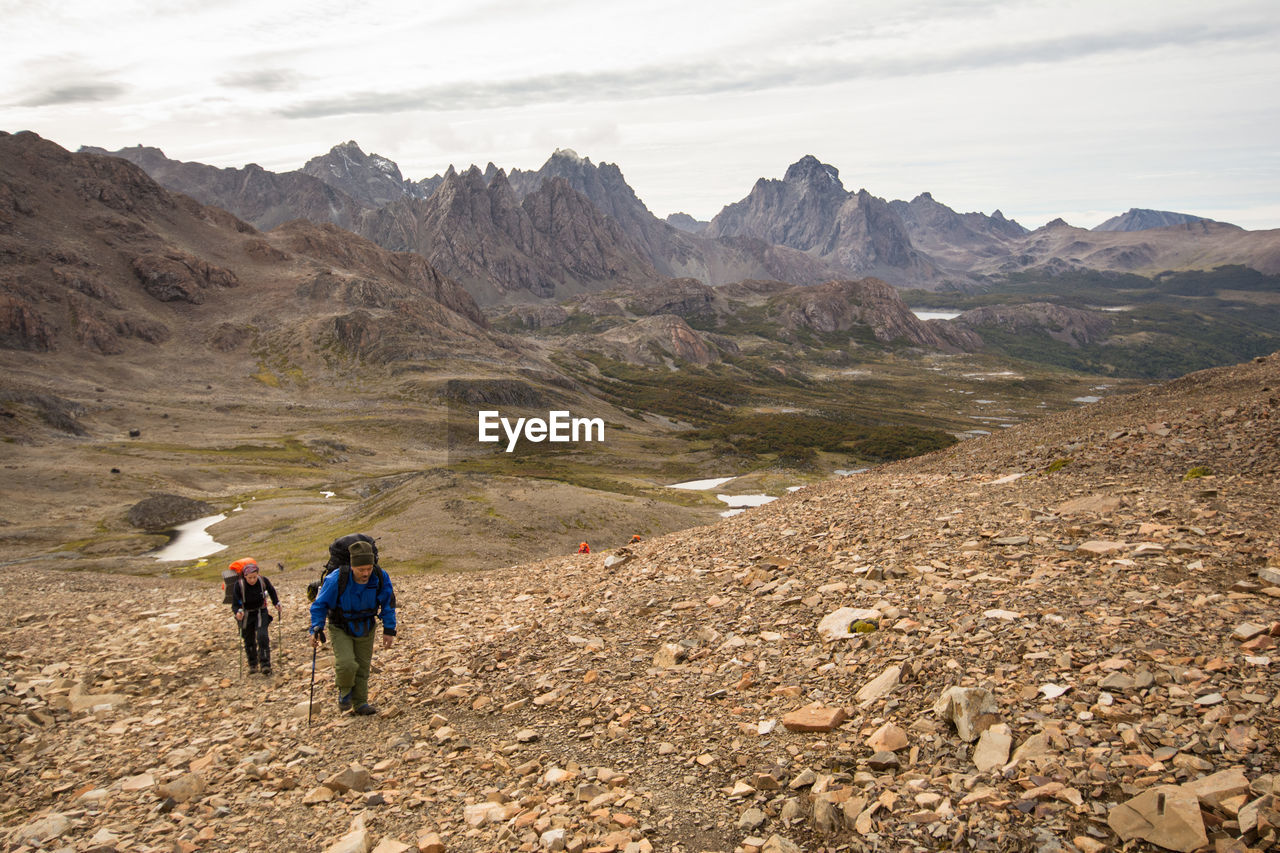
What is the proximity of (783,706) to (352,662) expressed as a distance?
8944 mm

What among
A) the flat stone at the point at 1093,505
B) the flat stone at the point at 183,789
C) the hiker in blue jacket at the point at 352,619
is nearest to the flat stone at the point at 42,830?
the flat stone at the point at 183,789

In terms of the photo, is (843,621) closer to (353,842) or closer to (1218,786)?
(1218,786)

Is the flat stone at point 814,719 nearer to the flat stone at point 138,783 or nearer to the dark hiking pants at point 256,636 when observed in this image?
the flat stone at point 138,783

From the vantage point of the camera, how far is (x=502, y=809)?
1025 cm

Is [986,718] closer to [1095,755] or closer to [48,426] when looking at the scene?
[1095,755]

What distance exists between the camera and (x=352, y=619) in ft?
48.2

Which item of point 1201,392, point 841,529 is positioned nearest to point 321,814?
point 841,529

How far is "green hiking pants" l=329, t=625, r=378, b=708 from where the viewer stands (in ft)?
47.9

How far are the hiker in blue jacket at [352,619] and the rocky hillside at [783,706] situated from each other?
648 mm

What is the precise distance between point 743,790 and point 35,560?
87.8 metres

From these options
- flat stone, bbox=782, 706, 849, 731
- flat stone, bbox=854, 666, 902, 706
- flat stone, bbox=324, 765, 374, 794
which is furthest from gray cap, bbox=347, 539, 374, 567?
flat stone, bbox=854, 666, 902, 706

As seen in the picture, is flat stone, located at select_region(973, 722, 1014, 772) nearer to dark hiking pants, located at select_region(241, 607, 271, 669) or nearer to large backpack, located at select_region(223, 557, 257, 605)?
dark hiking pants, located at select_region(241, 607, 271, 669)

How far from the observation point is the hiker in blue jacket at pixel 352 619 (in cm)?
1457

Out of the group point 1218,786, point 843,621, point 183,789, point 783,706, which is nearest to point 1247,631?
point 1218,786
